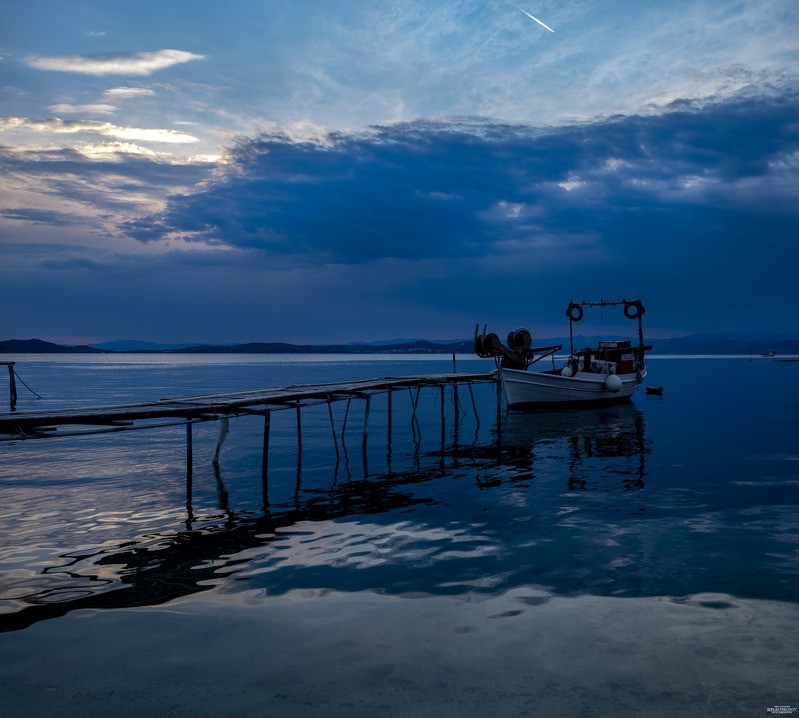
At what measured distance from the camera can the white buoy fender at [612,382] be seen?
1734 inches

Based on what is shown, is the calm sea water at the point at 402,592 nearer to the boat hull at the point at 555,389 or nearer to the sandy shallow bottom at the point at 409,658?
the sandy shallow bottom at the point at 409,658

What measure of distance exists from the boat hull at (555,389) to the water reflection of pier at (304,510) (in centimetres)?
614

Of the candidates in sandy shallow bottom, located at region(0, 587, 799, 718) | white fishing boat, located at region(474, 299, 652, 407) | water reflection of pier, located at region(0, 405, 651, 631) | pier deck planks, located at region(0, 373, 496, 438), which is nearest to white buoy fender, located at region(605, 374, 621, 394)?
white fishing boat, located at region(474, 299, 652, 407)

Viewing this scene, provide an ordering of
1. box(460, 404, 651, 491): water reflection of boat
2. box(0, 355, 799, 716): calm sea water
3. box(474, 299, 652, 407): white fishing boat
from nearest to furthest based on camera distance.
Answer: box(0, 355, 799, 716): calm sea water
box(460, 404, 651, 491): water reflection of boat
box(474, 299, 652, 407): white fishing boat

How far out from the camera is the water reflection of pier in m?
10.2

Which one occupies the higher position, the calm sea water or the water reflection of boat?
the calm sea water

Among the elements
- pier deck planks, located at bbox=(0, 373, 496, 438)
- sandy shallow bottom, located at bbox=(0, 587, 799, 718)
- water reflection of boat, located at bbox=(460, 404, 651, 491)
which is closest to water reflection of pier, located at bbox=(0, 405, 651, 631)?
water reflection of boat, located at bbox=(460, 404, 651, 491)

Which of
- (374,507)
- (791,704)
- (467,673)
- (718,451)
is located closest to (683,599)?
(791,704)

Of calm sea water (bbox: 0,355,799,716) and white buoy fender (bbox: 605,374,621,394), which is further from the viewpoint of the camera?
white buoy fender (bbox: 605,374,621,394)

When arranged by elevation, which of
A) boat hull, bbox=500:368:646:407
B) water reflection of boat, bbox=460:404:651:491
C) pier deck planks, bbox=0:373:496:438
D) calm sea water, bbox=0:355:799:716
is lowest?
water reflection of boat, bbox=460:404:651:491

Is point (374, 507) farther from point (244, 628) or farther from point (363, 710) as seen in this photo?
point (363, 710)

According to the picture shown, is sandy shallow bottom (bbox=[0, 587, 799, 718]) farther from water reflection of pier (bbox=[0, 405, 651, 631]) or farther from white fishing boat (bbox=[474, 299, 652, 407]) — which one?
white fishing boat (bbox=[474, 299, 652, 407])

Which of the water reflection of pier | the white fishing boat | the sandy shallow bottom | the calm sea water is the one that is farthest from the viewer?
the white fishing boat

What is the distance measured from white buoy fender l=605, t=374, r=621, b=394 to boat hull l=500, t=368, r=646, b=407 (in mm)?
218
